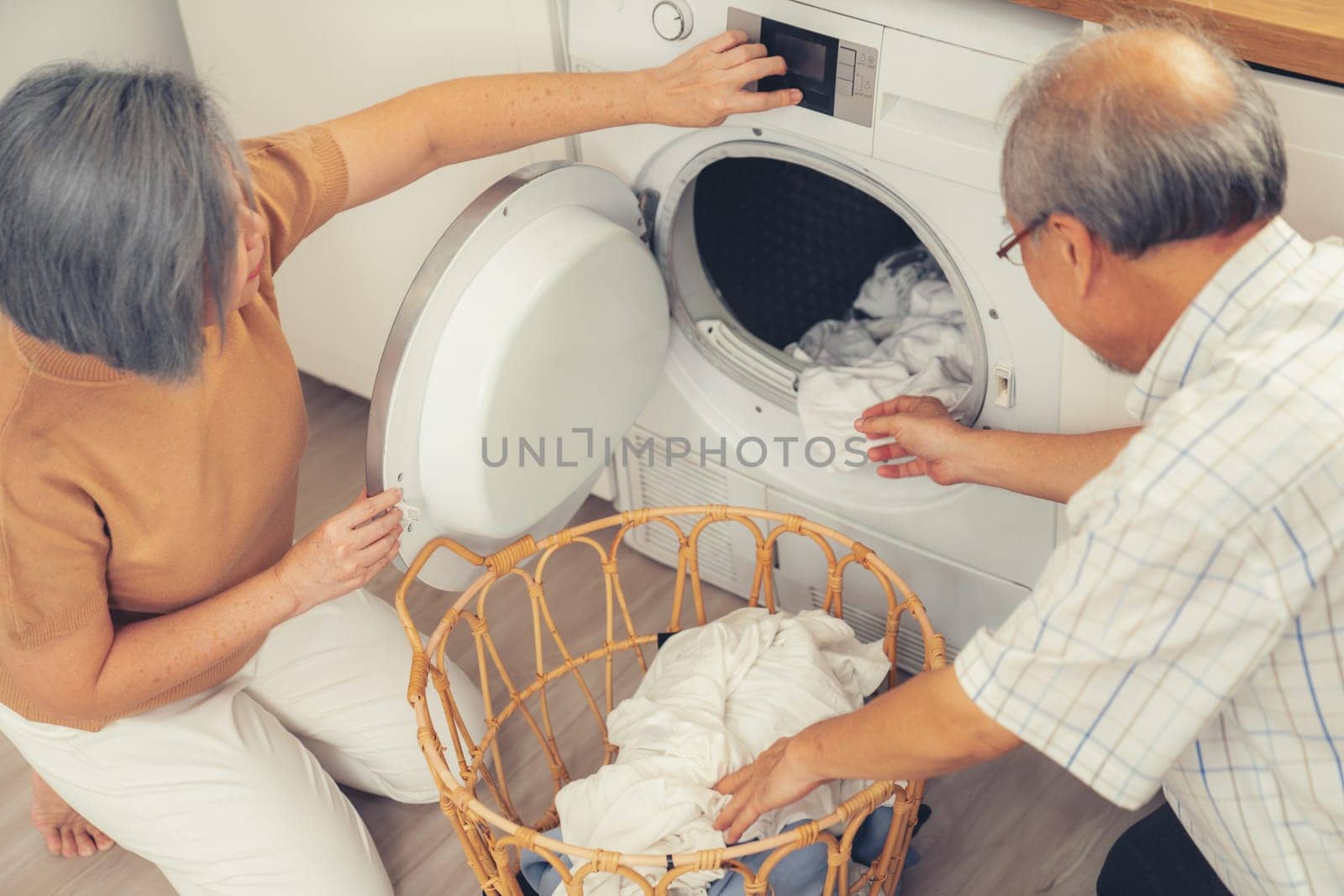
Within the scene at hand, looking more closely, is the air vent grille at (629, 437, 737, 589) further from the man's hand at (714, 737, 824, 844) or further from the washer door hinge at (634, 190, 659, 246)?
the man's hand at (714, 737, 824, 844)

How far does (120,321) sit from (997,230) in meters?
0.83

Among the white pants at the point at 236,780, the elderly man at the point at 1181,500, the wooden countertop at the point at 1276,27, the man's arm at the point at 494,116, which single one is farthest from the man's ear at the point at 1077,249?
the white pants at the point at 236,780

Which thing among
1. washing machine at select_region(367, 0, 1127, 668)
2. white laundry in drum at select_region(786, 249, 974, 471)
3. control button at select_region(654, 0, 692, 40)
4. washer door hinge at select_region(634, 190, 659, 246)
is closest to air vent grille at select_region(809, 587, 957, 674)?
washing machine at select_region(367, 0, 1127, 668)

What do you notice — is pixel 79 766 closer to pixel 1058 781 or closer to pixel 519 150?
pixel 519 150

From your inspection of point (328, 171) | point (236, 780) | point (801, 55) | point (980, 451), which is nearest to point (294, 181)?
point (328, 171)

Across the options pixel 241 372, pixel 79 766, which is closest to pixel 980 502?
pixel 241 372

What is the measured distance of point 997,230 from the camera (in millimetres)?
1307

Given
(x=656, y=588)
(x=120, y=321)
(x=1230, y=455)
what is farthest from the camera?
(x=656, y=588)

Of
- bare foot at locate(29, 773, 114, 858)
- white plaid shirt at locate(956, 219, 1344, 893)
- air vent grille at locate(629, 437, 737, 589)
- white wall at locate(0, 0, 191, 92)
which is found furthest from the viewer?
white wall at locate(0, 0, 191, 92)

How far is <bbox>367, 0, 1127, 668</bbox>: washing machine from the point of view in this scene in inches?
50.9

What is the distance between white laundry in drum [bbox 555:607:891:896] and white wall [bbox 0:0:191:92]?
1211 millimetres

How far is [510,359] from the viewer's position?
1.35 meters

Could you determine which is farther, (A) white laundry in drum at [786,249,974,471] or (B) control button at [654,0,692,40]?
(A) white laundry in drum at [786,249,974,471]

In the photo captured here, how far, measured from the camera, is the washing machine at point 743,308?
1292 mm
